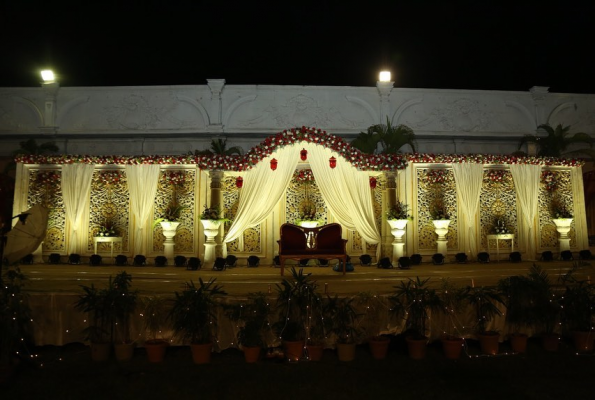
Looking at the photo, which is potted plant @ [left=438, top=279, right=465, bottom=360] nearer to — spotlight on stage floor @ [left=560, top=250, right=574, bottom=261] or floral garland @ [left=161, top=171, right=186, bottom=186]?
spotlight on stage floor @ [left=560, top=250, right=574, bottom=261]

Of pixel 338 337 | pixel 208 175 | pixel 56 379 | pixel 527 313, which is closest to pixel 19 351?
pixel 56 379

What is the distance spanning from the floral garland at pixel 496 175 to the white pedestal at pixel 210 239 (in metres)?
5.80

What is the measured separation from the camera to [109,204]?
9.36 m

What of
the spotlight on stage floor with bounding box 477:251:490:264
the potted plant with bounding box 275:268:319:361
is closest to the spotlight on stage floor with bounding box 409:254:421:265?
the spotlight on stage floor with bounding box 477:251:490:264

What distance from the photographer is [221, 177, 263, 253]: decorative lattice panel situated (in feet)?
30.1

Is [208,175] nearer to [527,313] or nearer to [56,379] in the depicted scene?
[56,379]

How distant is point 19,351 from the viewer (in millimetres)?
3977

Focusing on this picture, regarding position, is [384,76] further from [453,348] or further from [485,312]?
[453,348]

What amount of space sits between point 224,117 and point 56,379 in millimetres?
8602

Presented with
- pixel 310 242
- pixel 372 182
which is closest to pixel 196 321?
pixel 310 242

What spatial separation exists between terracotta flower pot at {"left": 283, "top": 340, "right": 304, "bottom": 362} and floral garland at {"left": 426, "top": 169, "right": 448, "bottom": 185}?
250 inches

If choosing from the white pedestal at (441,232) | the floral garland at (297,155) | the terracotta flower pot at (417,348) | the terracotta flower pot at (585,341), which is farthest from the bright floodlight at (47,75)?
the terracotta flower pot at (585,341)

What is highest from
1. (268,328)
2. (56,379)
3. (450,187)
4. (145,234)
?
(450,187)

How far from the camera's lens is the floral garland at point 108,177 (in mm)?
9371
